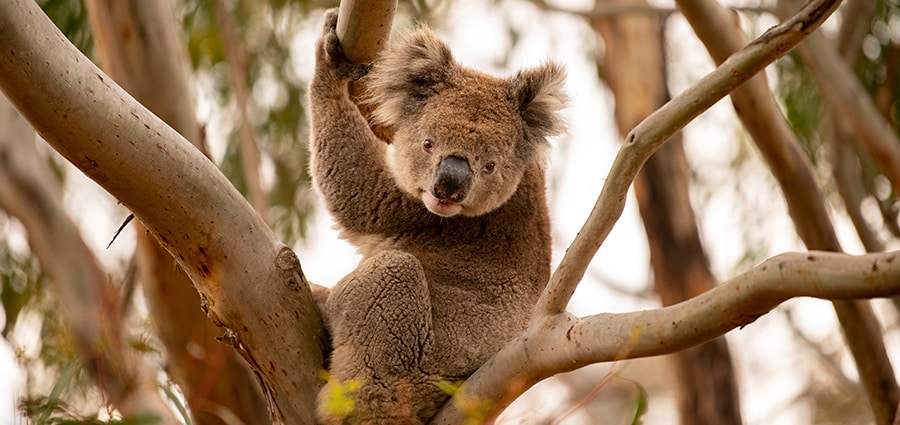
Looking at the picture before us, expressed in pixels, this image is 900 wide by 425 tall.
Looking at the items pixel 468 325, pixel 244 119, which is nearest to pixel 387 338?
pixel 468 325

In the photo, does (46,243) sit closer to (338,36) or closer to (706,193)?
(338,36)

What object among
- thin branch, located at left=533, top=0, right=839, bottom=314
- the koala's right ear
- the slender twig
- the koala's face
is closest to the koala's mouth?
the koala's face

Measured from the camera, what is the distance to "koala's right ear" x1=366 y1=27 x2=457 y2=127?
140 inches

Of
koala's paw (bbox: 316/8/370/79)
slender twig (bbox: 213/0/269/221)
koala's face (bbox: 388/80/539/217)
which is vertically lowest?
koala's face (bbox: 388/80/539/217)

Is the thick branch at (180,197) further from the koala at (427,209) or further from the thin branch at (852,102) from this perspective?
the thin branch at (852,102)

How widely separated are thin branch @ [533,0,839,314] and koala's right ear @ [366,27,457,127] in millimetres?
1325

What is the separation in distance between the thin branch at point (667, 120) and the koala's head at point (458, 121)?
3.01 feet

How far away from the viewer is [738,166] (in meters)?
8.32

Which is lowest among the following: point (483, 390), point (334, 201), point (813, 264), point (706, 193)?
point (813, 264)

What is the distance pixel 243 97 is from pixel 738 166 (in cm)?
430

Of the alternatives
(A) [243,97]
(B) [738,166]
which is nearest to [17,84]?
(A) [243,97]

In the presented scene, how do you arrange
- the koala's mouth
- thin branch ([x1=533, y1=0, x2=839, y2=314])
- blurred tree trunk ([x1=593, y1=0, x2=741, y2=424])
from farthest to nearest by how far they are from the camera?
blurred tree trunk ([x1=593, y1=0, x2=741, y2=424]), the koala's mouth, thin branch ([x1=533, y1=0, x2=839, y2=314])

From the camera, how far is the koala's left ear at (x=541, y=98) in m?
3.66

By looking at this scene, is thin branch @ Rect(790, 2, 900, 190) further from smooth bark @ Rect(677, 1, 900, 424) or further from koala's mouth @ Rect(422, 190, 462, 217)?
koala's mouth @ Rect(422, 190, 462, 217)
